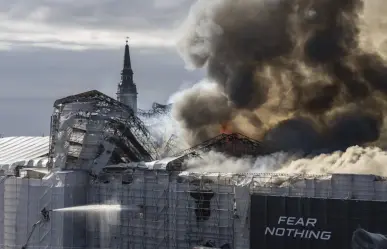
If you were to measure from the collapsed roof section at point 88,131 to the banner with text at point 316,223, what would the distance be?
21.2 m

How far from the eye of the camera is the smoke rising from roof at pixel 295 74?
83.4 m

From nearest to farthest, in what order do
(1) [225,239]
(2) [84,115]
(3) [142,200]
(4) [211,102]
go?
(1) [225,239], (3) [142,200], (2) [84,115], (4) [211,102]

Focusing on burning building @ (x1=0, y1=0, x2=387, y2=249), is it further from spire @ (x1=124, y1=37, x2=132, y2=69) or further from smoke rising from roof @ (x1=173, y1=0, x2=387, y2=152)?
spire @ (x1=124, y1=37, x2=132, y2=69)

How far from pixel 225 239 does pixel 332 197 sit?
11.1 metres

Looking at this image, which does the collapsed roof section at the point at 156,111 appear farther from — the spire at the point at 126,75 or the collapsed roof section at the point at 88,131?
the collapsed roof section at the point at 88,131

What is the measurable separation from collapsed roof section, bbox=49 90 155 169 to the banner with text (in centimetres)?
2122

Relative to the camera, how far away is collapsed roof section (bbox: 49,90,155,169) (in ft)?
263

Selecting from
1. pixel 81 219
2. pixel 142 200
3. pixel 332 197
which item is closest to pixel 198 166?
pixel 142 200

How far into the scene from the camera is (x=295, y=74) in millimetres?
87688

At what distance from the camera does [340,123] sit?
272 feet

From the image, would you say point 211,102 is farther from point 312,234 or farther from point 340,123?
point 312,234

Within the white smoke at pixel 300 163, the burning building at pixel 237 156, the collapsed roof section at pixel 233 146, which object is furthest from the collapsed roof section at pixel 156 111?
the white smoke at pixel 300 163

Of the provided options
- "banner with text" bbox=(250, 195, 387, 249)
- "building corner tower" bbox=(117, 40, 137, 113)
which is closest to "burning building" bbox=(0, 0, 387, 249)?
"banner with text" bbox=(250, 195, 387, 249)

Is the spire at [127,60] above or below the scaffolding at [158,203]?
above
